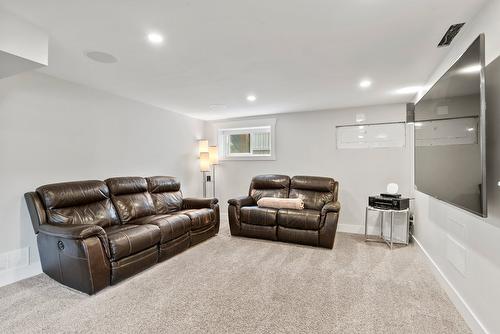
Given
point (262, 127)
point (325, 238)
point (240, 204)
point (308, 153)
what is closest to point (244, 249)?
point (240, 204)

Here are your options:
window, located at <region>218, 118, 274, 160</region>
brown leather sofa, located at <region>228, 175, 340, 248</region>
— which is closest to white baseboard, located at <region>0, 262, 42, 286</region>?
brown leather sofa, located at <region>228, 175, 340, 248</region>

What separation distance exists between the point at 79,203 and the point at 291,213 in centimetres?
278

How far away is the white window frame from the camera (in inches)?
201

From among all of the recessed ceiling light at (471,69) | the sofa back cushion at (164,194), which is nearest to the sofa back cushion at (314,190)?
the sofa back cushion at (164,194)

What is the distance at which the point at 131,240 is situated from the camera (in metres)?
2.58

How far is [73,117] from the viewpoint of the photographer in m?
3.17

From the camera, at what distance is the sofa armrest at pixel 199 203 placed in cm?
408

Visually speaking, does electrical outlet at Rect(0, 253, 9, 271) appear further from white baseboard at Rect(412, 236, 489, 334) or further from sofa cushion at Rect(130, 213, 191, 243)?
white baseboard at Rect(412, 236, 489, 334)

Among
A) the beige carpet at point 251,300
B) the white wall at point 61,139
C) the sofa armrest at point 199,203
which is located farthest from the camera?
the sofa armrest at point 199,203

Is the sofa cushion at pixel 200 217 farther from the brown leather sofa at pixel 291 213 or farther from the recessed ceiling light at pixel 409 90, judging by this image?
the recessed ceiling light at pixel 409 90

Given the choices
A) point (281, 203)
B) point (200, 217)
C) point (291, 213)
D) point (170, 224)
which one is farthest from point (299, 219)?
point (170, 224)

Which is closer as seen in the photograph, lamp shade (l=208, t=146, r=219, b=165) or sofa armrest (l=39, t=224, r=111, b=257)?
sofa armrest (l=39, t=224, r=111, b=257)

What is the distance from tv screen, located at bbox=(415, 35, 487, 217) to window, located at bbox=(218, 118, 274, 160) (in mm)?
3087

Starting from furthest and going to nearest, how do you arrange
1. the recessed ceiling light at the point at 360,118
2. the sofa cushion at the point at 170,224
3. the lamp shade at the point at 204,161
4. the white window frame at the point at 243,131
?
1. the lamp shade at the point at 204,161
2. the white window frame at the point at 243,131
3. the recessed ceiling light at the point at 360,118
4. the sofa cushion at the point at 170,224
